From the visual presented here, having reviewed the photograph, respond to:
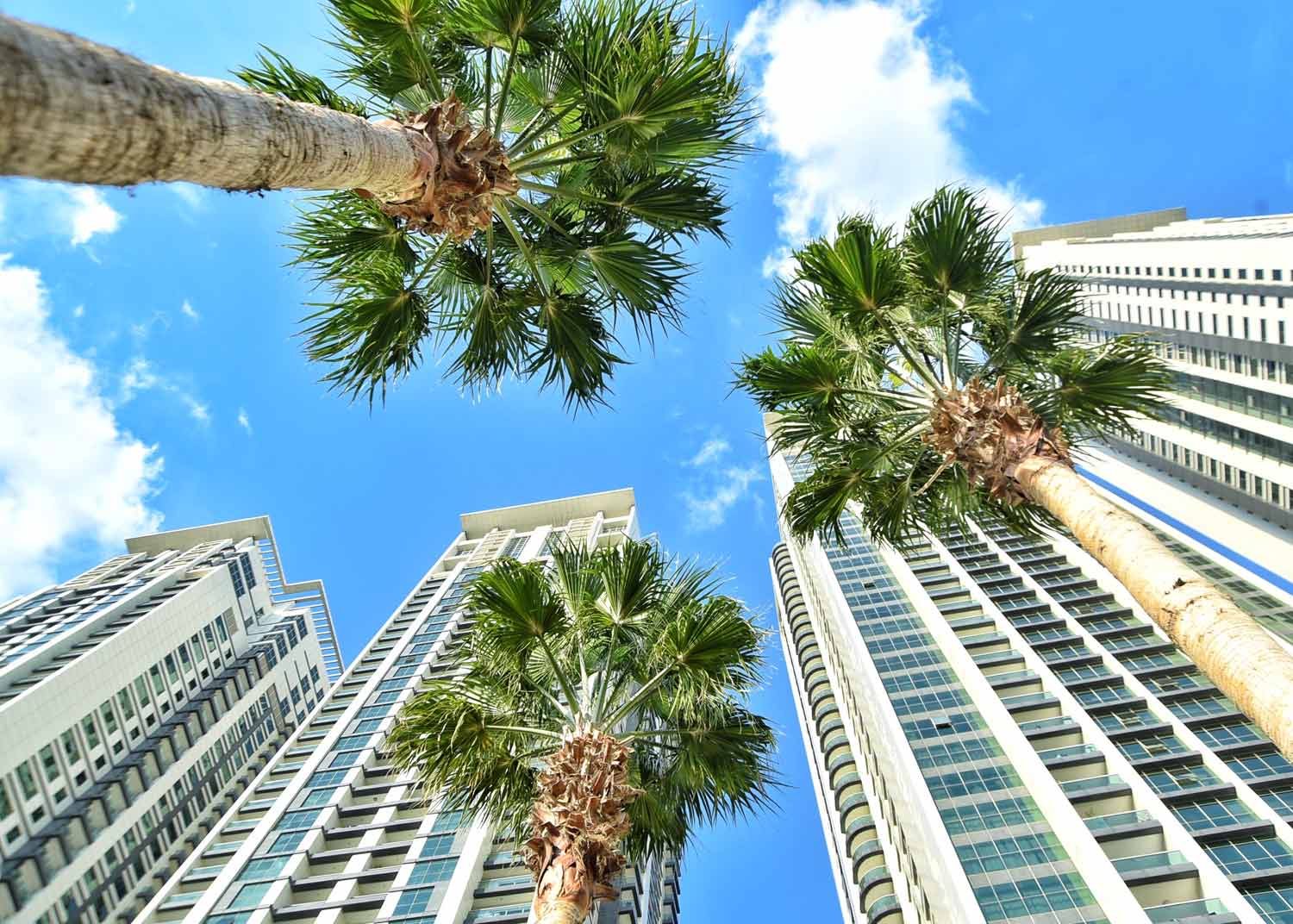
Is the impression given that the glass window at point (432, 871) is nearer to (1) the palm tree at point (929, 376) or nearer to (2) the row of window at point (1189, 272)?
(1) the palm tree at point (929, 376)

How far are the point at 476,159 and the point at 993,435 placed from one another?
6.59m

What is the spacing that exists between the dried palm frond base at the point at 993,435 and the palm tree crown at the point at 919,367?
0.08 metres

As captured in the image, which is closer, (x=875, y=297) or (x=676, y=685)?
(x=676, y=685)

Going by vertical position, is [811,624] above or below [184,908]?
above

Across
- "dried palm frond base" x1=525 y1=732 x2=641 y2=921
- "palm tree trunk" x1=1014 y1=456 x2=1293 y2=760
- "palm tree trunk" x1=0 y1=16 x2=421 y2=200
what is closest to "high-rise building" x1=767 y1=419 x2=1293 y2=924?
"palm tree trunk" x1=1014 y1=456 x2=1293 y2=760

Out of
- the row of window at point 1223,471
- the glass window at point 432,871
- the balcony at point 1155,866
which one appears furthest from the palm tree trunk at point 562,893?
the row of window at point 1223,471

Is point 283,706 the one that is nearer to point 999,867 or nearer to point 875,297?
point 999,867

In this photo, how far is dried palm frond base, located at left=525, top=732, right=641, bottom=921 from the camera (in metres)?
8.16

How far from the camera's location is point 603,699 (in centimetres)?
1045

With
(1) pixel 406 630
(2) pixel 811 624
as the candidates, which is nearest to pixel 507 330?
(1) pixel 406 630

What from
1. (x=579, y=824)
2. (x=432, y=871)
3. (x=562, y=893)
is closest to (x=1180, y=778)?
(x=432, y=871)

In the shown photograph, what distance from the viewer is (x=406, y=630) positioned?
6481 centimetres

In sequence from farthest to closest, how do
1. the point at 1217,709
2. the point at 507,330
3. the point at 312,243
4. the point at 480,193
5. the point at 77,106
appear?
the point at 1217,709
the point at 507,330
the point at 312,243
the point at 480,193
the point at 77,106

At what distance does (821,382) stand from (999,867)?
39504 mm
